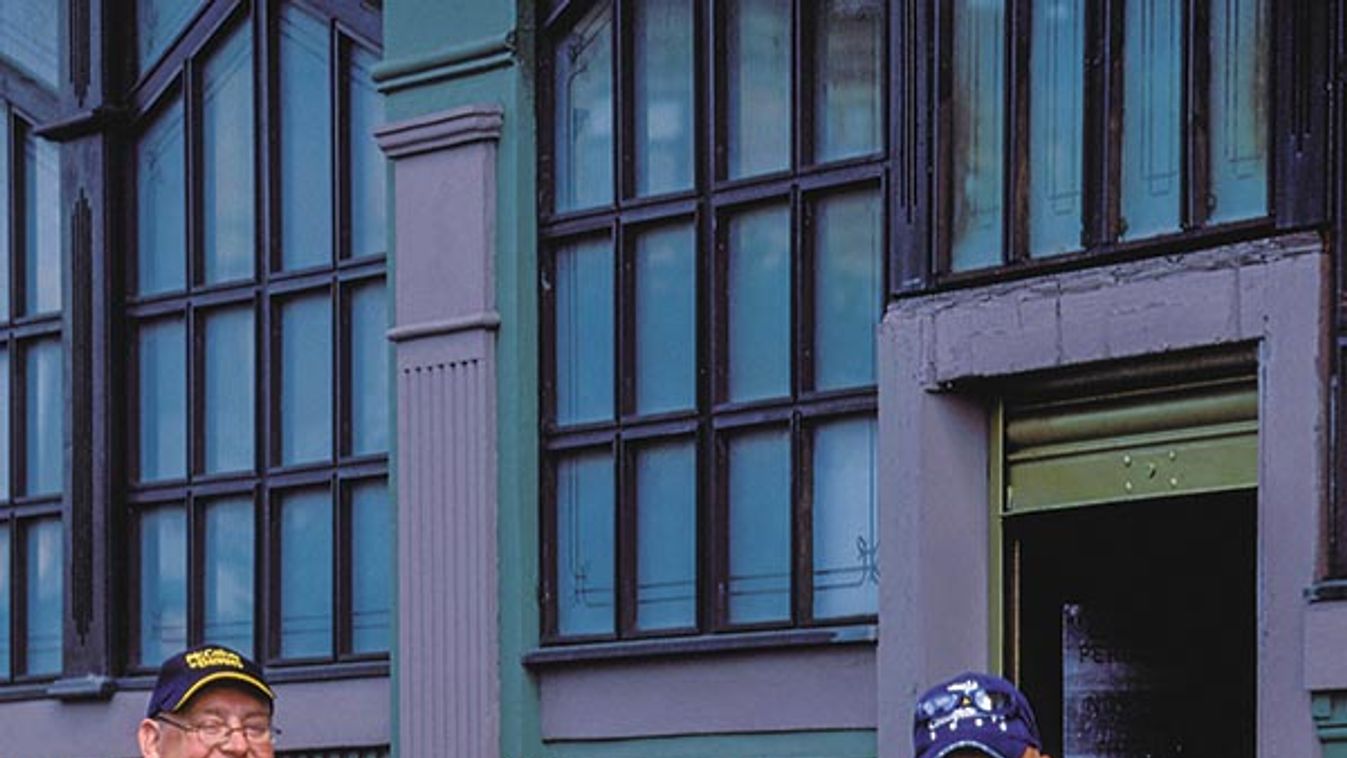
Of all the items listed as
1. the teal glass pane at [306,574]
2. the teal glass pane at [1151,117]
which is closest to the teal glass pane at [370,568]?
the teal glass pane at [306,574]

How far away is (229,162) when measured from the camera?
18.3 metres

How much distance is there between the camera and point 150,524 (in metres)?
18.7

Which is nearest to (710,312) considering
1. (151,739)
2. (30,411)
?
(30,411)

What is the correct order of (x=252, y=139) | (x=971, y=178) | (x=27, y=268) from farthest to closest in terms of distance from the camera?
1. (x=27, y=268)
2. (x=252, y=139)
3. (x=971, y=178)

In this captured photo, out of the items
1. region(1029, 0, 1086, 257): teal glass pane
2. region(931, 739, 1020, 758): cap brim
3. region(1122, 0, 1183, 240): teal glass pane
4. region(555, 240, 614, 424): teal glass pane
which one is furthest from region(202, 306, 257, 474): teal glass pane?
region(931, 739, 1020, 758): cap brim

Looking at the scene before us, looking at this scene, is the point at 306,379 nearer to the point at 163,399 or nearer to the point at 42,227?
the point at 163,399

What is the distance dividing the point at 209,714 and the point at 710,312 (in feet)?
20.6

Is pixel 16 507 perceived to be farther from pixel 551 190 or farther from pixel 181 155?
pixel 551 190

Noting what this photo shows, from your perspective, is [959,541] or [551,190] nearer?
[959,541]

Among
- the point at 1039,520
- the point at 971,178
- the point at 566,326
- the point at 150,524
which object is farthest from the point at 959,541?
the point at 150,524

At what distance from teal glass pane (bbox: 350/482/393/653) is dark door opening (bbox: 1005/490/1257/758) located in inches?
143

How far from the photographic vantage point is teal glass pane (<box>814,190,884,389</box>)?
14977 mm

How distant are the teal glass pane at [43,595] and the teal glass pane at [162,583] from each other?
1.65ft

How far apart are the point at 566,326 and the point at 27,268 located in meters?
4.01
